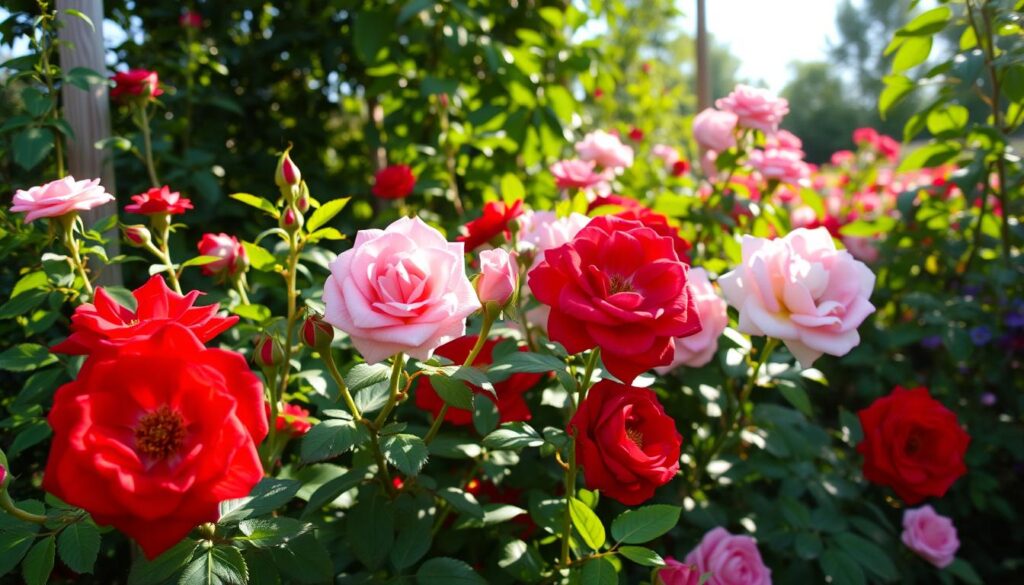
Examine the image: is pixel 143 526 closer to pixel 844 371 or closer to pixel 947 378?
pixel 947 378

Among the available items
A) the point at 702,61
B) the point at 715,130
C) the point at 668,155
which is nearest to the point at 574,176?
the point at 715,130

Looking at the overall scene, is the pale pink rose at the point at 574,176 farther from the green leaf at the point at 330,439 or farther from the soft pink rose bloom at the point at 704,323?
the green leaf at the point at 330,439

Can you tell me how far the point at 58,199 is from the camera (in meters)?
0.88

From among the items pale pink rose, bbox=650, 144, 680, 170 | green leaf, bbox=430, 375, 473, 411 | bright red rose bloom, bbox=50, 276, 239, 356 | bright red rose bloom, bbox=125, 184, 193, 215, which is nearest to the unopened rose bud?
bright red rose bloom, bbox=125, 184, 193, 215

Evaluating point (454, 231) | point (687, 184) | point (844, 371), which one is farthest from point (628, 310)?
point (844, 371)

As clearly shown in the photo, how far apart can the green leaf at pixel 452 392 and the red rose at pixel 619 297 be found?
0.13 meters

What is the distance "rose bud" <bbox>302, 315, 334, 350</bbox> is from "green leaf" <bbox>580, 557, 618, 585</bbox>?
15.6 inches

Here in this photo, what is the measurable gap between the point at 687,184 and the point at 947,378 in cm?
94

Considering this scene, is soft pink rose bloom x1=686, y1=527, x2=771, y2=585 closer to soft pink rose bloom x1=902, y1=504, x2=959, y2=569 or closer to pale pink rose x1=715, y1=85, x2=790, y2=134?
soft pink rose bloom x1=902, y1=504, x2=959, y2=569

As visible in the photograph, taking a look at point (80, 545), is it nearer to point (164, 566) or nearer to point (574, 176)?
point (164, 566)

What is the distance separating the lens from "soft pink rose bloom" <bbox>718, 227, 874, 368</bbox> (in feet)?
2.95

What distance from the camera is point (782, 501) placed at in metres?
1.37

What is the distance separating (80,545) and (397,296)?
43 cm

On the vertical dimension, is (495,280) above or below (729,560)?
above
